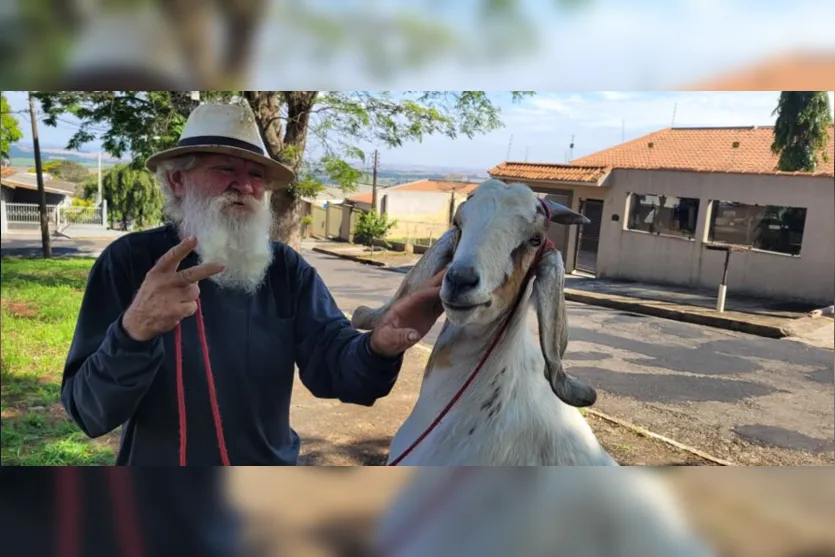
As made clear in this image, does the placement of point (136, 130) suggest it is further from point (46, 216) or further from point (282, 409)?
point (282, 409)

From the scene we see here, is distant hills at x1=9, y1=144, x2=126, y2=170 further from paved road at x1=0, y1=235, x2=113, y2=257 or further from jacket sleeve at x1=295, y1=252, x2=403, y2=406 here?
jacket sleeve at x1=295, y1=252, x2=403, y2=406

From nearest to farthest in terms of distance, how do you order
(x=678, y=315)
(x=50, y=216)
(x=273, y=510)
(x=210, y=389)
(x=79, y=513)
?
(x=210, y=389) → (x=273, y=510) → (x=79, y=513) → (x=678, y=315) → (x=50, y=216)

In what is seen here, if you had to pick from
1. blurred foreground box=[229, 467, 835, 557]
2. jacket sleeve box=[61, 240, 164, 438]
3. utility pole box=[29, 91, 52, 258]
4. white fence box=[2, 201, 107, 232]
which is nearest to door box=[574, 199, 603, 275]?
blurred foreground box=[229, 467, 835, 557]

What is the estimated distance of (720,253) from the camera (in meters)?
2.35

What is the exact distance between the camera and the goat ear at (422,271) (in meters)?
1.57

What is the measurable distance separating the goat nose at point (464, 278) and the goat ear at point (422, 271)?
202 millimetres

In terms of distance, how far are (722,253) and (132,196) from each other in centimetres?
225

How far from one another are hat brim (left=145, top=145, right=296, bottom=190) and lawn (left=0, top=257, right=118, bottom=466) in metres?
0.99

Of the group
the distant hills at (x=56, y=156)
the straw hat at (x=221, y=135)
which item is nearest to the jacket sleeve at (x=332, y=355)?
the straw hat at (x=221, y=135)

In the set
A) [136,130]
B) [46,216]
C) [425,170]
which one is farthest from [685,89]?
[46,216]

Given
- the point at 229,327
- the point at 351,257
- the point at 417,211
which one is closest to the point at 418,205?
the point at 417,211

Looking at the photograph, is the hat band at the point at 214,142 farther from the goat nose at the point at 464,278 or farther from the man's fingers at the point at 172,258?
the goat nose at the point at 464,278

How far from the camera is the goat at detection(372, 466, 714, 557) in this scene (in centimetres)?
155

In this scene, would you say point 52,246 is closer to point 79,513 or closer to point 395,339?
point 79,513
